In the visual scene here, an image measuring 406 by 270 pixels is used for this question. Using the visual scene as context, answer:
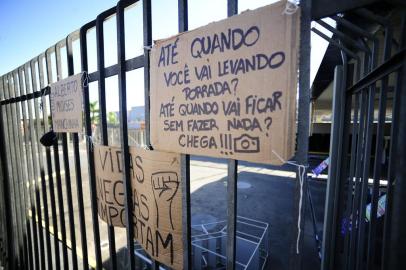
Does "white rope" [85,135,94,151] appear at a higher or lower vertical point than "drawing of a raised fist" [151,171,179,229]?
higher

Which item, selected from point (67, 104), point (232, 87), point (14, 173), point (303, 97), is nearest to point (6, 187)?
point (14, 173)

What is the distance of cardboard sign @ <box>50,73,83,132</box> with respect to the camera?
1559 millimetres

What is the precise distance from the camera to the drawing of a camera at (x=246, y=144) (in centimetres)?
80

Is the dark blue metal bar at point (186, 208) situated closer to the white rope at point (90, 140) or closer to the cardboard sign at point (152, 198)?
the cardboard sign at point (152, 198)

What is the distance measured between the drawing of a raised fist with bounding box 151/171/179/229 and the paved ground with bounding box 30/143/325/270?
1.61 metres

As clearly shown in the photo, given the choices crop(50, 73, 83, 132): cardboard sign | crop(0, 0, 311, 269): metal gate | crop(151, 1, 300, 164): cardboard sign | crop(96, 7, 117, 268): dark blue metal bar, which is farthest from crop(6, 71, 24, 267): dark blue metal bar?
crop(151, 1, 300, 164): cardboard sign

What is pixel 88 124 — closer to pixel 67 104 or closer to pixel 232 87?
pixel 67 104

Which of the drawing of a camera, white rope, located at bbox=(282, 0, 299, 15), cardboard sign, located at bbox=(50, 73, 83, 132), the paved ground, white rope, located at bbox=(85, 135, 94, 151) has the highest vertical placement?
white rope, located at bbox=(282, 0, 299, 15)

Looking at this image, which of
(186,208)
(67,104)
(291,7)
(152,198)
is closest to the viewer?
(291,7)

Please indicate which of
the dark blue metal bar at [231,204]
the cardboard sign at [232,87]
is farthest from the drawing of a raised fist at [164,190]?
the dark blue metal bar at [231,204]

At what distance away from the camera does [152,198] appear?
1213 mm

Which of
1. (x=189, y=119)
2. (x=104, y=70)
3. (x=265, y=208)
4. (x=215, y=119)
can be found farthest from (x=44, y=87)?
(x=265, y=208)

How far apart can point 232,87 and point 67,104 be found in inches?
53.9

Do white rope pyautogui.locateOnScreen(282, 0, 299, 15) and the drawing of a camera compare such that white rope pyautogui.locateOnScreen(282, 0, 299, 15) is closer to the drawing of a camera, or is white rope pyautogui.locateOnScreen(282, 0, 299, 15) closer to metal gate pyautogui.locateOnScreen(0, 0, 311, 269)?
metal gate pyautogui.locateOnScreen(0, 0, 311, 269)
